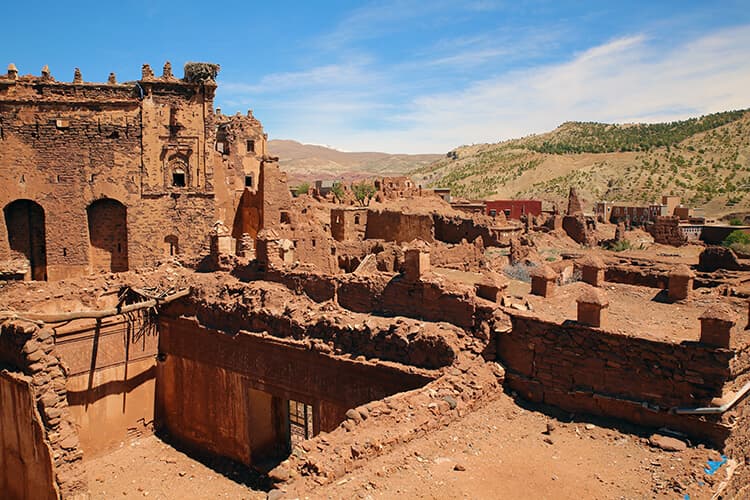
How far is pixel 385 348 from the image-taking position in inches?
372

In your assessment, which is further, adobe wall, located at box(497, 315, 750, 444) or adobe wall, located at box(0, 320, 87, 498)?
adobe wall, located at box(0, 320, 87, 498)

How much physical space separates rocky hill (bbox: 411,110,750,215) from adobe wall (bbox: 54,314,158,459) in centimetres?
4236

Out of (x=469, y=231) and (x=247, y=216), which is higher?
(x=247, y=216)

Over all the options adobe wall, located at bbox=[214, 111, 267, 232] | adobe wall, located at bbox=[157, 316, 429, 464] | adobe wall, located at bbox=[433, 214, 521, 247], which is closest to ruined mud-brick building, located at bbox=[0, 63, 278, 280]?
adobe wall, located at bbox=[214, 111, 267, 232]

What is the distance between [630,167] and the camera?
2451 inches

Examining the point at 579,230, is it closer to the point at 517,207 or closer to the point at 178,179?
the point at 517,207

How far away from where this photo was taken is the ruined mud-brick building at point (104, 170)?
Answer: 20.7m

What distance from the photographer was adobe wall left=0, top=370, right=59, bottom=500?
984cm

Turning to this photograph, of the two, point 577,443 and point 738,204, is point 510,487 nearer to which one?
point 577,443

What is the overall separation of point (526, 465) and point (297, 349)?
4923mm

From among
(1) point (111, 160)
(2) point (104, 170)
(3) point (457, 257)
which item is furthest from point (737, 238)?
(2) point (104, 170)

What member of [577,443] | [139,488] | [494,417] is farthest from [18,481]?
[577,443]

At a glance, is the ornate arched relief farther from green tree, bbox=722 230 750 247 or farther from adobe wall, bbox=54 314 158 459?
green tree, bbox=722 230 750 247

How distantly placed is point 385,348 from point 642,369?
3.78 metres
